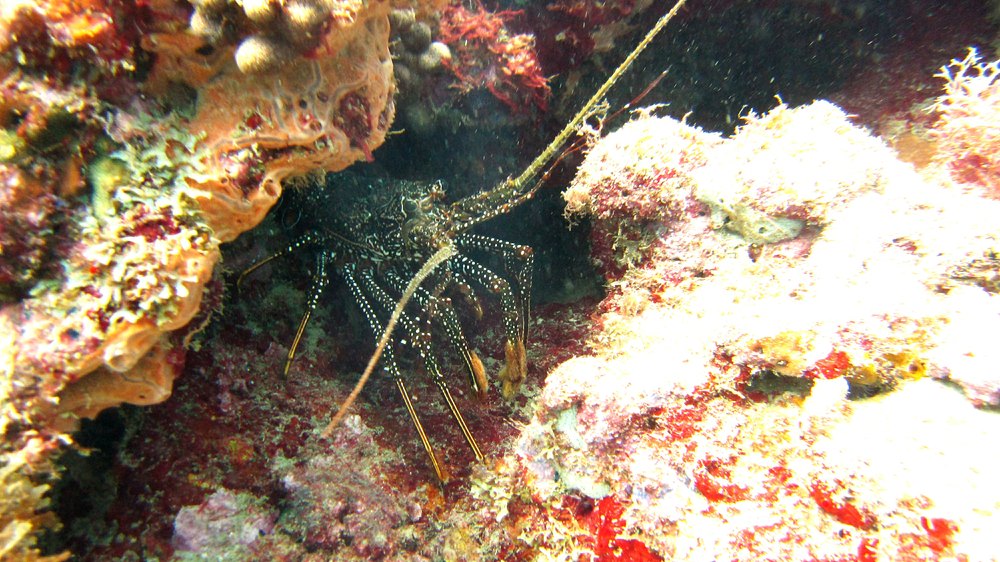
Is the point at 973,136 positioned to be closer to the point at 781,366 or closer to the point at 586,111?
the point at 781,366

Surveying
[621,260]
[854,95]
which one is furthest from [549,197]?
[854,95]

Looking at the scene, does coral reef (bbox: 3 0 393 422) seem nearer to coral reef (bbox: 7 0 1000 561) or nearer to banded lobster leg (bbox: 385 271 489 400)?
coral reef (bbox: 7 0 1000 561)

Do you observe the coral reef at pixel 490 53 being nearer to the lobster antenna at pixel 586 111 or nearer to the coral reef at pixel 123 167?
the lobster antenna at pixel 586 111

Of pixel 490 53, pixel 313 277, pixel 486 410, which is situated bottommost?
pixel 486 410

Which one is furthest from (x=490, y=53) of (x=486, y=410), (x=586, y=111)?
(x=486, y=410)

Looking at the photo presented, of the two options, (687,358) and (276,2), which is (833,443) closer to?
(687,358)

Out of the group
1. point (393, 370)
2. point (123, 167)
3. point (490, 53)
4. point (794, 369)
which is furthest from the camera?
point (490, 53)
